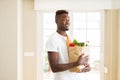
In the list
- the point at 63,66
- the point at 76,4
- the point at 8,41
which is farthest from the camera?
the point at 76,4

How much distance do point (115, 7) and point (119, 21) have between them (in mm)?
282

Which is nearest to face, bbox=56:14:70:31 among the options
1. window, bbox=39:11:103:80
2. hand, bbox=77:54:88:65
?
hand, bbox=77:54:88:65

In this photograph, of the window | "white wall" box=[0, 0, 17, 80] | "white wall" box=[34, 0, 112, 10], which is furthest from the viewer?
the window

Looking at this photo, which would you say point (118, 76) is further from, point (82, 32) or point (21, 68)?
point (21, 68)

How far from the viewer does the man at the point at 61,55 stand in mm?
1464

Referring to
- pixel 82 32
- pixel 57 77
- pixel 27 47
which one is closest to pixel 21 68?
pixel 27 47

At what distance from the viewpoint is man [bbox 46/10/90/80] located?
4.80 ft

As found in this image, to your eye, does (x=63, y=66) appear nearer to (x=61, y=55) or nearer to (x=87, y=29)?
(x=61, y=55)

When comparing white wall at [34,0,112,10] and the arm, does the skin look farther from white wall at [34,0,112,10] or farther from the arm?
white wall at [34,0,112,10]

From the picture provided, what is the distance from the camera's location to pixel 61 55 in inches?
58.7

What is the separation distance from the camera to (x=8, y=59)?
3.80 metres

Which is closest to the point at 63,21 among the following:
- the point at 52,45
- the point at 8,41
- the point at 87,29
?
the point at 52,45

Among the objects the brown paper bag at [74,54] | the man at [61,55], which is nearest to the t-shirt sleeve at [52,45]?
the man at [61,55]

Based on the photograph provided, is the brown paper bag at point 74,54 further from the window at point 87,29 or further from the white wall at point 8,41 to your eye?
the window at point 87,29
